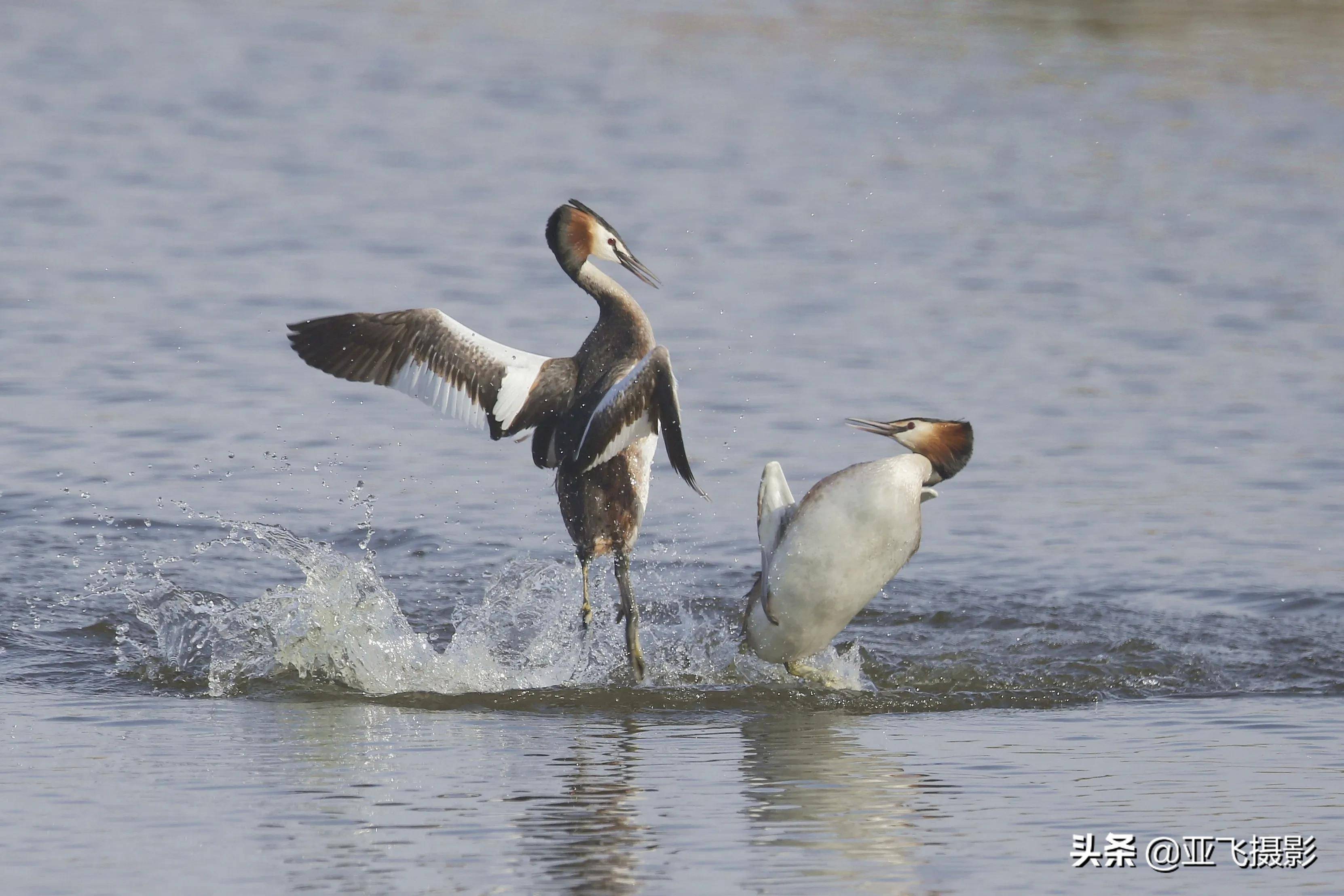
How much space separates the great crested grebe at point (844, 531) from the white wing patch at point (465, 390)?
136 cm

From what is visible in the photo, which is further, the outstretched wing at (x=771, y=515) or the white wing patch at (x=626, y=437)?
the white wing patch at (x=626, y=437)

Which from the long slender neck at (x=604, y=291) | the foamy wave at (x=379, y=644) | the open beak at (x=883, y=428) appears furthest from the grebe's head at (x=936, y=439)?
the long slender neck at (x=604, y=291)

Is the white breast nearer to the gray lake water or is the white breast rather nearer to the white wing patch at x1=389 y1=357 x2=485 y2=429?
the gray lake water

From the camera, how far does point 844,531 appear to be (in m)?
7.05

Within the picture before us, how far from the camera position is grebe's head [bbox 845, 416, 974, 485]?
717cm

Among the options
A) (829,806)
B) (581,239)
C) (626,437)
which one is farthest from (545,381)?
(829,806)

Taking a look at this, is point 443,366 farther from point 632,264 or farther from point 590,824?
point 590,824

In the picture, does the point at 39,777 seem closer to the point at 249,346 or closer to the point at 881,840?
the point at 881,840

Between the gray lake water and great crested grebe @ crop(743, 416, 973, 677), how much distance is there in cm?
34

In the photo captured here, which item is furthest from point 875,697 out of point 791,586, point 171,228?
point 171,228

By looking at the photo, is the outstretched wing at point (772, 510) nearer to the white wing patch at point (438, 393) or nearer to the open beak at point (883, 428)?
the open beak at point (883, 428)

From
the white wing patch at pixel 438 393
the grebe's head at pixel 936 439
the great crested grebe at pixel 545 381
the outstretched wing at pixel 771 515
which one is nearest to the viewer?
the grebe's head at pixel 936 439

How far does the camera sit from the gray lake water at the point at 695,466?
5.71 meters

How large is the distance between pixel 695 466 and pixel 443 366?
2.84m
